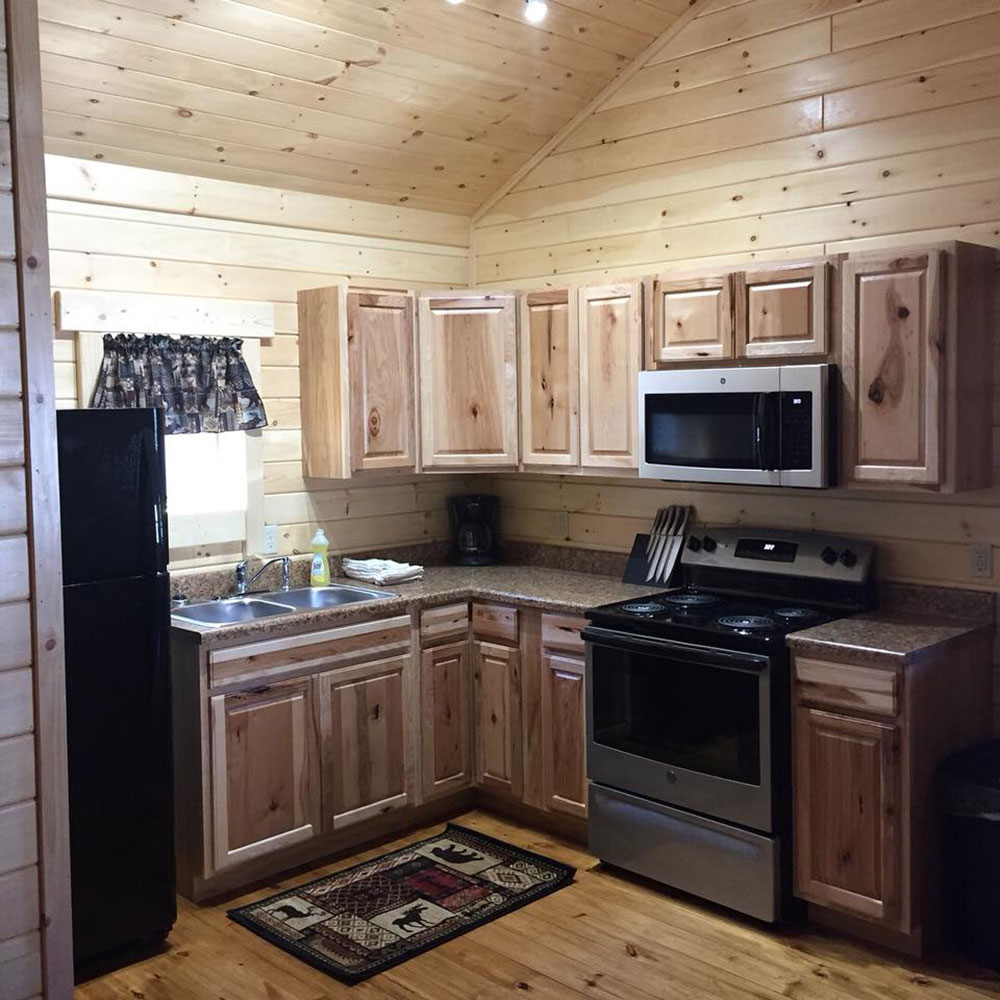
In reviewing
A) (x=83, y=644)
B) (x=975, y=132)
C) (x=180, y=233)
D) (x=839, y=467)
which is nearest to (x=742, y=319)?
(x=839, y=467)

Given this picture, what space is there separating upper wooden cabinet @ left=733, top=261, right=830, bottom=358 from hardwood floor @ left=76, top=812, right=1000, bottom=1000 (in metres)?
1.75

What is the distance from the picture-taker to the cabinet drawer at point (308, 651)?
3.52 meters

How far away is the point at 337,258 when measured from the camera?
446 centimetres

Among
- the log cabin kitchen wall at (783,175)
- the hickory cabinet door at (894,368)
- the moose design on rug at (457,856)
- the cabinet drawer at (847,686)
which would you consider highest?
the log cabin kitchen wall at (783,175)

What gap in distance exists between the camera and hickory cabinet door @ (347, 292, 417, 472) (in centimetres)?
421

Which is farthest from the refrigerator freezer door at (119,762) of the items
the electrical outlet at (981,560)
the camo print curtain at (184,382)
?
the electrical outlet at (981,560)

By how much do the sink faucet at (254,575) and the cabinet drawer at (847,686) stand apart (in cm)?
192

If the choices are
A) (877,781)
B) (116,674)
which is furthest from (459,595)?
(877,781)

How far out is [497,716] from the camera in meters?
4.18

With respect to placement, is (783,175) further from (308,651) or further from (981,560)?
(308,651)

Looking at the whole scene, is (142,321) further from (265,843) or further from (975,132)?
(975,132)

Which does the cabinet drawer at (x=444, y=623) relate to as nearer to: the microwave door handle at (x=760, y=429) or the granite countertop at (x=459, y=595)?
the granite countertop at (x=459, y=595)

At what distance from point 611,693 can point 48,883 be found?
1874 millimetres

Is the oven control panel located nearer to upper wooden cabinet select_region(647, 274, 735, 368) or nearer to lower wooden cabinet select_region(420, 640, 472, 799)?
upper wooden cabinet select_region(647, 274, 735, 368)
